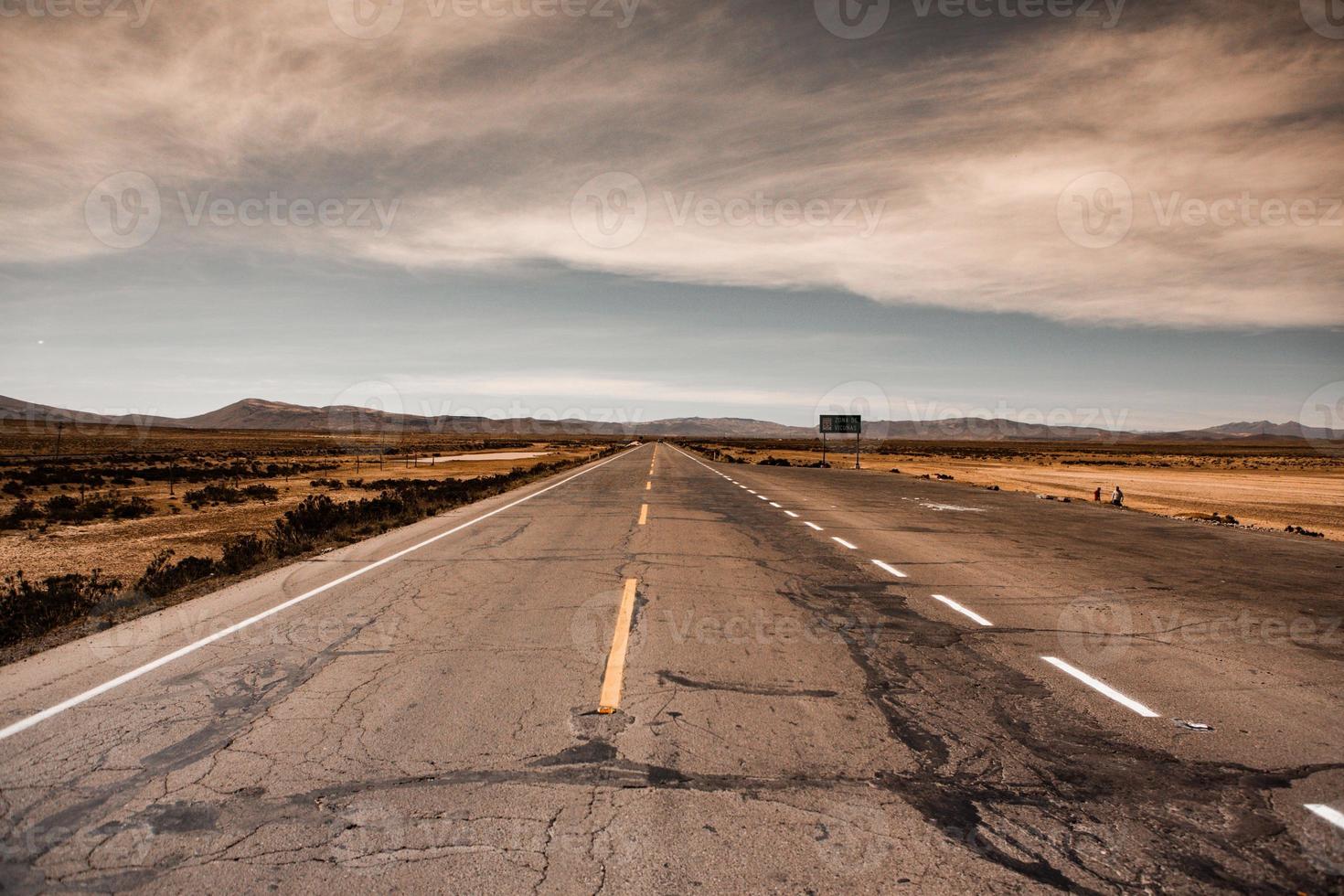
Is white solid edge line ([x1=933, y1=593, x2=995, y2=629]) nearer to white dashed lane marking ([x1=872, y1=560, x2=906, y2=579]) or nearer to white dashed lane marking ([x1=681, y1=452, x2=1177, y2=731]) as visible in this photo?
white dashed lane marking ([x1=681, y1=452, x2=1177, y2=731])

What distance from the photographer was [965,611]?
749 cm

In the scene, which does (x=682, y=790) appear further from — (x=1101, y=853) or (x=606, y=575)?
(x=606, y=575)

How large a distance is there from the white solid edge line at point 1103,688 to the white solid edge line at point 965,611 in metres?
1.16

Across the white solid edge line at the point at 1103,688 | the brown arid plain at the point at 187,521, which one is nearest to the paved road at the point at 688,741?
the white solid edge line at the point at 1103,688

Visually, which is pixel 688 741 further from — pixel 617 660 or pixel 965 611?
Result: pixel 965 611

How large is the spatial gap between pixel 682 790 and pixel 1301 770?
3473mm

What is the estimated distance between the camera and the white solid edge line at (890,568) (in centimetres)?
951

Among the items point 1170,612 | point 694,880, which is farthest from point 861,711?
point 1170,612

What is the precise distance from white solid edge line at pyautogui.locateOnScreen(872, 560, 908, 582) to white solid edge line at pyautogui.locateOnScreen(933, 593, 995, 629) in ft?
3.90

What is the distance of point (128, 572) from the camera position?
1223 centimetres

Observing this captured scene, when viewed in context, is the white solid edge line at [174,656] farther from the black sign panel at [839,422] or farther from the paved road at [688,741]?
the black sign panel at [839,422]

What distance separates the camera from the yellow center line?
4.81 m

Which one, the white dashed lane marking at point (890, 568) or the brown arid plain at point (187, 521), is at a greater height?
the white dashed lane marking at point (890, 568)

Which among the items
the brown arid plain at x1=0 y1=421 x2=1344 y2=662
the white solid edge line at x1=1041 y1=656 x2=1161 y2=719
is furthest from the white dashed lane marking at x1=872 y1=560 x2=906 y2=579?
the brown arid plain at x1=0 y1=421 x2=1344 y2=662
